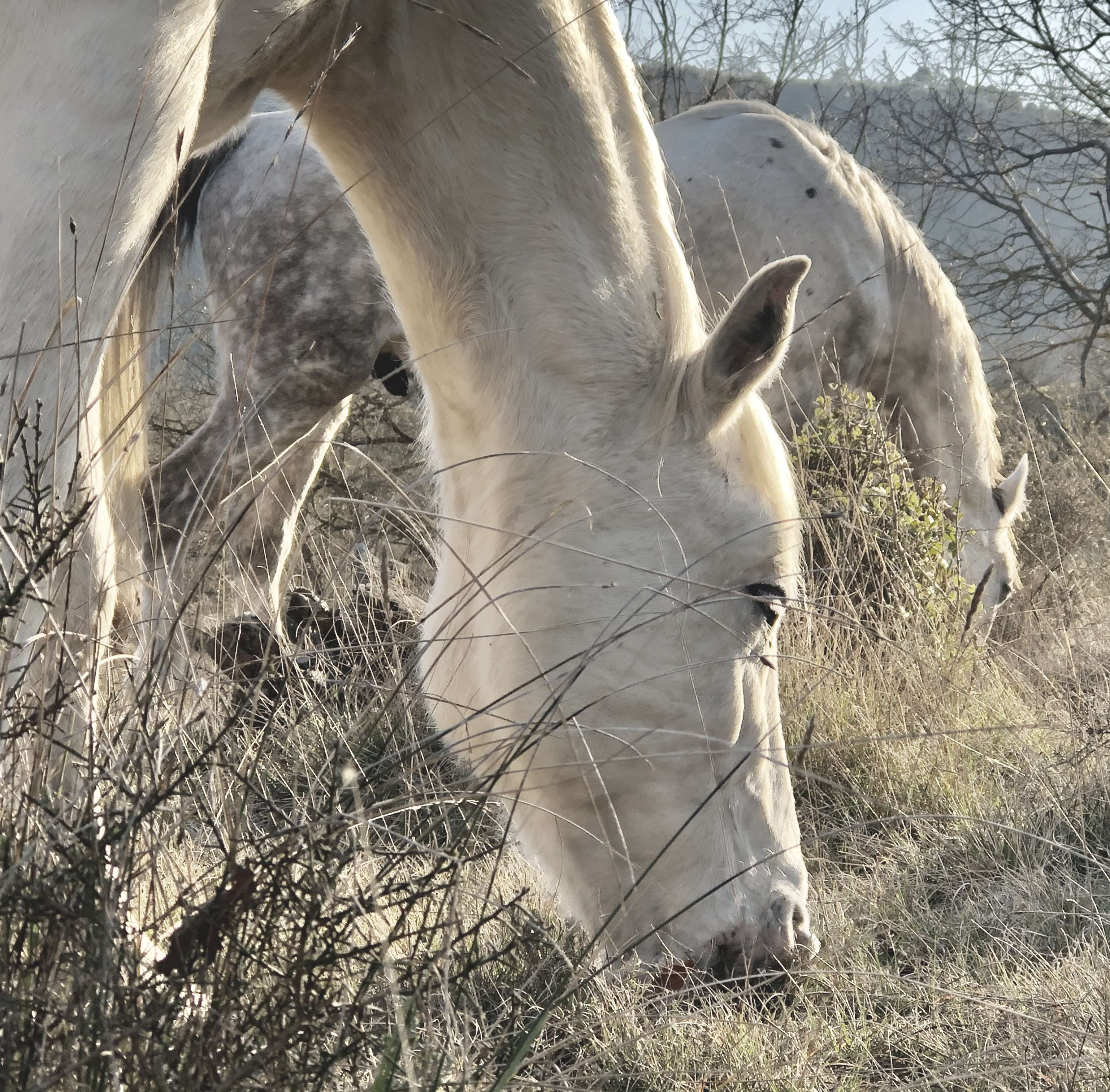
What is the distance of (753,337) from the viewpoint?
2137 mm

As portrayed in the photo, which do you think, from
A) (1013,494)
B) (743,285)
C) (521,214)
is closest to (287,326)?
(743,285)

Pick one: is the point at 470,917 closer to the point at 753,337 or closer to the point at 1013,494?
the point at 753,337

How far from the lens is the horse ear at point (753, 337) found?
80.4 inches

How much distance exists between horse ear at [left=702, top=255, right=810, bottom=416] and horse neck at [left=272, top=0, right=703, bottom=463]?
0.38 feet

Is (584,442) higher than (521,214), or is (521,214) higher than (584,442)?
(521,214)

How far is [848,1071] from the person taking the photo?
174 centimetres

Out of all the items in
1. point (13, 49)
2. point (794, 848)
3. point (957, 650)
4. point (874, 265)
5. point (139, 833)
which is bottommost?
point (957, 650)

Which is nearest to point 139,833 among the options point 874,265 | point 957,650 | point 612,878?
point 612,878

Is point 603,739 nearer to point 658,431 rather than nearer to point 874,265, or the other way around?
point 658,431

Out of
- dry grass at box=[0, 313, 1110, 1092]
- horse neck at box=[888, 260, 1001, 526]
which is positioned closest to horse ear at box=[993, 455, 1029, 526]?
horse neck at box=[888, 260, 1001, 526]

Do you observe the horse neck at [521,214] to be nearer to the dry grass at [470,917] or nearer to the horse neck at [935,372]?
the dry grass at [470,917]

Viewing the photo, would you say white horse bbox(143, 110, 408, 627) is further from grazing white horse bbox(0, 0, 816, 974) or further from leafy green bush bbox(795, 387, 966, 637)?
grazing white horse bbox(0, 0, 816, 974)

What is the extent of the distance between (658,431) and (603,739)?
2.02 ft

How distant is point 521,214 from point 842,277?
3.83 metres
